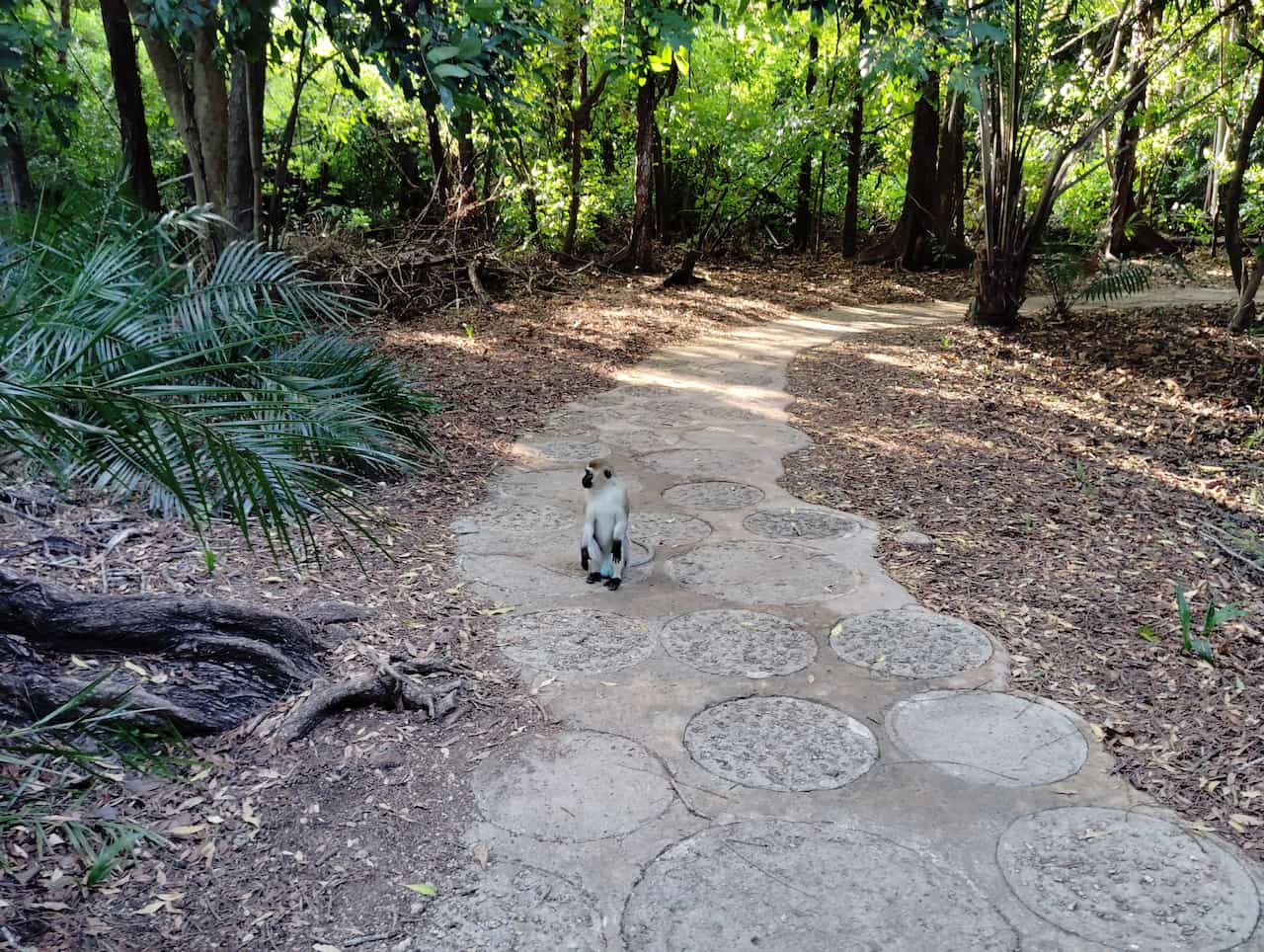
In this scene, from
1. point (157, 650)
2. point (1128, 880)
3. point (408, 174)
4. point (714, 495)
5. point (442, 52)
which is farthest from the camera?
point (408, 174)

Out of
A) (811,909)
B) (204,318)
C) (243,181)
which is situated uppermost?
(243,181)

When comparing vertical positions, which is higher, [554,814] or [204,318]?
[204,318]

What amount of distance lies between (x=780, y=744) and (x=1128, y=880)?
1.01 m

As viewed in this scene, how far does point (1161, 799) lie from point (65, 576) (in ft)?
12.5

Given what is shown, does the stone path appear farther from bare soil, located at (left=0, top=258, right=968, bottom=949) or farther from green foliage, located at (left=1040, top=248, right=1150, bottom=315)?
green foliage, located at (left=1040, top=248, right=1150, bottom=315)

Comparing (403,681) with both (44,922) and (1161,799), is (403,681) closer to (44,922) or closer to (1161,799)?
(44,922)

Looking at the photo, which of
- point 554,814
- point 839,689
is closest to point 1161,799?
point 839,689

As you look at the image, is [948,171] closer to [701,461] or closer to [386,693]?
[701,461]

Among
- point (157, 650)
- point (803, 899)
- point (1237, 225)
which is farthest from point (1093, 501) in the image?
point (1237, 225)

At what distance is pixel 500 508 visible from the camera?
16.6 feet

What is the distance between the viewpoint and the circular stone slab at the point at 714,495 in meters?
5.19

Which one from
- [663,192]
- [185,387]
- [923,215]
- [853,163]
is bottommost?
[185,387]

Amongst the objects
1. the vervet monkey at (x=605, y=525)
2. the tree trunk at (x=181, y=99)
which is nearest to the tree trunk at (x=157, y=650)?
the vervet monkey at (x=605, y=525)

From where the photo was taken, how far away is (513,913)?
2.24 metres
